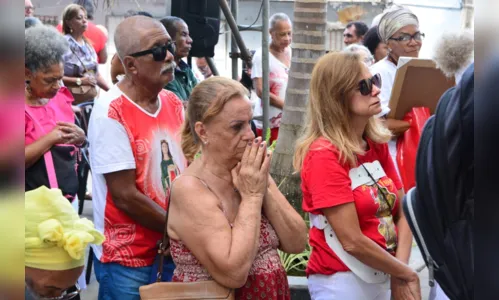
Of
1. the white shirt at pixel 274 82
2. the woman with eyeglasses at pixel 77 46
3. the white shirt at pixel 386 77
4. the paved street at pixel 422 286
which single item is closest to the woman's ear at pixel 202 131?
the white shirt at pixel 386 77

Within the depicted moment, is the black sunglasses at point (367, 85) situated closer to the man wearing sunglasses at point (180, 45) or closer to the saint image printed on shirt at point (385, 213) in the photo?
the saint image printed on shirt at point (385, 213)

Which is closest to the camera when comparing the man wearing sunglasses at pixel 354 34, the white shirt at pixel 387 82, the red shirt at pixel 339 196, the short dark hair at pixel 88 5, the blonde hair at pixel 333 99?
the red shirt at pixel 339 196

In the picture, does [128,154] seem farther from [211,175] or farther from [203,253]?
[203,253]

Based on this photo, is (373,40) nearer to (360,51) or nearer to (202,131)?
(360,51)

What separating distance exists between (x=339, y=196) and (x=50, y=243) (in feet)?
5.26

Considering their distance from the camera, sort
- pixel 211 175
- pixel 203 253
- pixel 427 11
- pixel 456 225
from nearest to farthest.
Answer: pixel 456 225, pixel 203 253, pixel 211 175, pixel 427 11

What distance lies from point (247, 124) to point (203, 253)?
1.97ft

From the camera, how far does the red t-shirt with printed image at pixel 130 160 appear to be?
3838 millimetres

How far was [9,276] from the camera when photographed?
5.36 ft

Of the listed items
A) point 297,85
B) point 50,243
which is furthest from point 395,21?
point 50,243

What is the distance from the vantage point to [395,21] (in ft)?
20.5

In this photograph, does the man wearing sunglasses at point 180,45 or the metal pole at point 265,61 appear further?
the metal pole at point 265,61

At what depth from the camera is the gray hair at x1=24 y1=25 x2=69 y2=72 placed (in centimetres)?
421

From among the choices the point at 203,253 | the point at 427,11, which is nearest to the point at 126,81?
the point at 203,253
